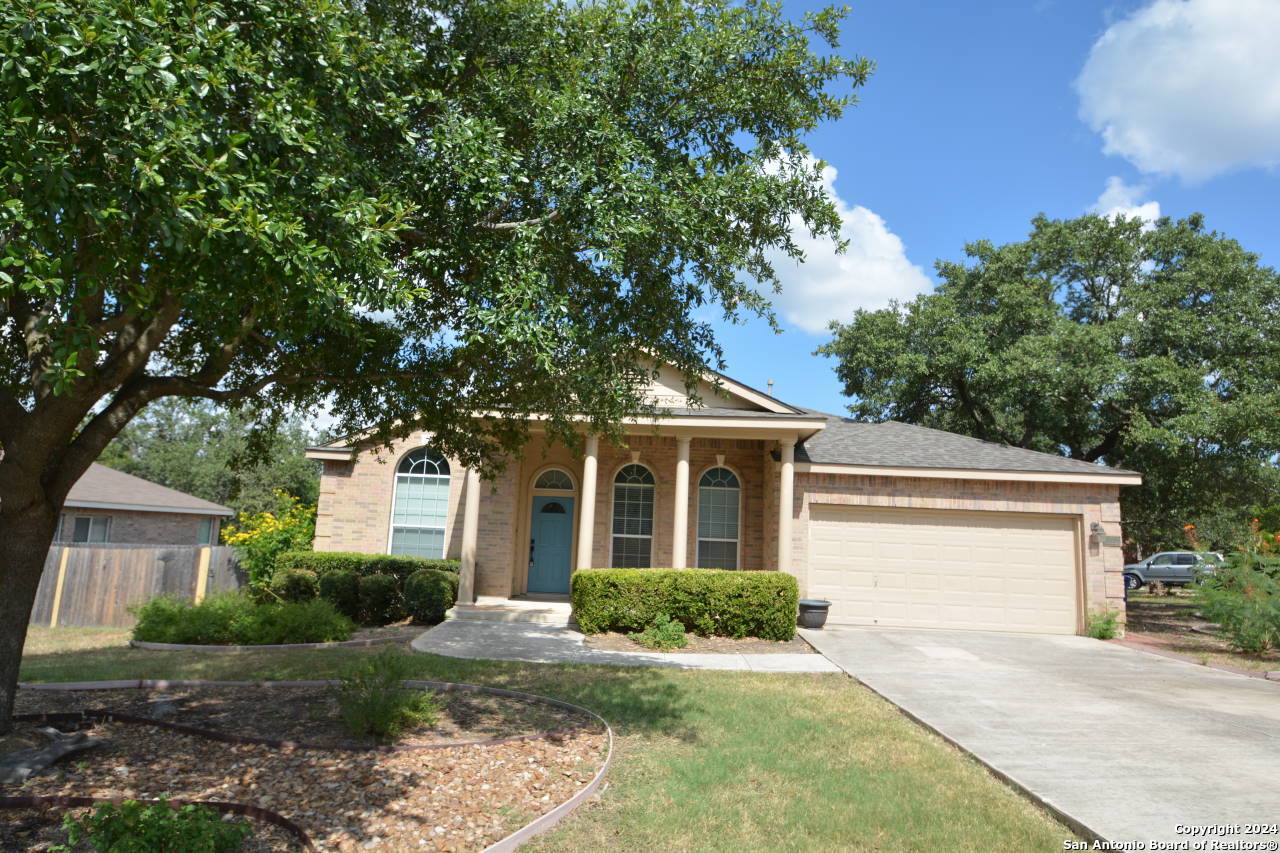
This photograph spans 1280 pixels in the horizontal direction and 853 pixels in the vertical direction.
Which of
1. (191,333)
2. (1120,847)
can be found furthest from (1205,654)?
(191,333)

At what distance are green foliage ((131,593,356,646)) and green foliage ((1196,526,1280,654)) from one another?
1454 cm

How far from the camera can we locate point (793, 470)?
1464 cm

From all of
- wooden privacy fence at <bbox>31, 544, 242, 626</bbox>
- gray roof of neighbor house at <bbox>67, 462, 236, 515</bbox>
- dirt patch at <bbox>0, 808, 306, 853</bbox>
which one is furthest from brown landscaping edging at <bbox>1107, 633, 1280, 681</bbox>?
gray roof of neighbor house at <bbox>67, 462, 236, 515</bbox>

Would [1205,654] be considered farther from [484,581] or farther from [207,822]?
[207,822]

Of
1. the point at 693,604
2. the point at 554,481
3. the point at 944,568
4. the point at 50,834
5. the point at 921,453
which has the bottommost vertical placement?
the point at 50,834

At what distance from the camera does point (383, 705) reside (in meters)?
5.95

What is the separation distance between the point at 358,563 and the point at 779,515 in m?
8.35

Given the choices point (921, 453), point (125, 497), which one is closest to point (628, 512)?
point (921, 453)

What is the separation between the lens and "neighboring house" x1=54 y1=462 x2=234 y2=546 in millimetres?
21875

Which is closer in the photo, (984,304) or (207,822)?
(207,822)

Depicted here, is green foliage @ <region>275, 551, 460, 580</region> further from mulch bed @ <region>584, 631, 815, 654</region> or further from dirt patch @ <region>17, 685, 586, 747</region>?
dirt patch @ <region>17, 685, 586, 747</region>

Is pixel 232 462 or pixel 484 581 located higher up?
pixel 232 462

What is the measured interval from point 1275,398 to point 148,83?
64.0ft

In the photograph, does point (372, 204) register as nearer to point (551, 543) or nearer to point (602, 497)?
point (602, 497)
